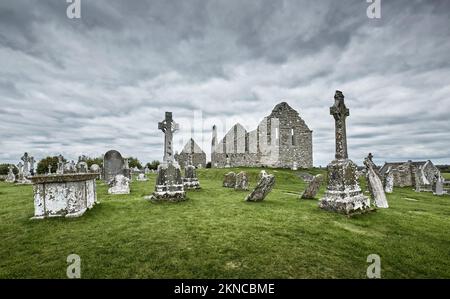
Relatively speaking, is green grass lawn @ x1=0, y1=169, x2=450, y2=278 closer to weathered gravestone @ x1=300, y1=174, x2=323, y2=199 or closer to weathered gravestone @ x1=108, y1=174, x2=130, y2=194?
weathered gravestone @ x1=300, y1=174, x2=323, y2=199

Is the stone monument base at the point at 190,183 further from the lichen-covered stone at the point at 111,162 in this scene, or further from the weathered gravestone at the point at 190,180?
the lichen-covered stone at the point at 111,162

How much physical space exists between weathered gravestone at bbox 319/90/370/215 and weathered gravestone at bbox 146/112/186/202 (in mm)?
5646

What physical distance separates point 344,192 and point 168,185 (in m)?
6.68

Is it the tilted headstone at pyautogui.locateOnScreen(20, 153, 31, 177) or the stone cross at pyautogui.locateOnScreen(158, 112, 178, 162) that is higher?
the stone cross at pyautogui.locateOnScreen(158, 112, 178, 162)

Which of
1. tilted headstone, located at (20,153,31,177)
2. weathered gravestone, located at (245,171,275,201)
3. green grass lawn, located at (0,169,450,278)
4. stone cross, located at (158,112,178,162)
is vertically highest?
stone cross, located at (158,112,178,162)

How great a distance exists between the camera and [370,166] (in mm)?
10367

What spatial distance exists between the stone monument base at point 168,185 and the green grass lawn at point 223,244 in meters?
2.11

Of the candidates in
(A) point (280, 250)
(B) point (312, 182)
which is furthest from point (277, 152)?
(A) point (280, 250)

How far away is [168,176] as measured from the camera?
34.0 ft

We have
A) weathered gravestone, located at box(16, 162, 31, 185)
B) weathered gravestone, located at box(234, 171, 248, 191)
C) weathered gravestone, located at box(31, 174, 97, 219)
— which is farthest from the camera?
weathered gravestone, located at box(16, 162, 31, 185)

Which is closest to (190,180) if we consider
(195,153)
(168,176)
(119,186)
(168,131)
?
(119,186)

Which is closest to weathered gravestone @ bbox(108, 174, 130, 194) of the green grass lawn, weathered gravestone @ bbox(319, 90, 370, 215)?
the green grass lawn

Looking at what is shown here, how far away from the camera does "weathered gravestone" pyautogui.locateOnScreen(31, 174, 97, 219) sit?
6.86 m

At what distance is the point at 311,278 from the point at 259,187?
669 centimetres
